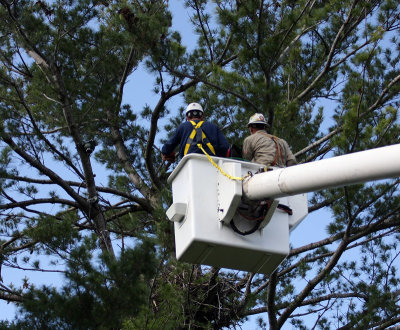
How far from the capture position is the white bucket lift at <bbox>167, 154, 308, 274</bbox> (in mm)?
5500

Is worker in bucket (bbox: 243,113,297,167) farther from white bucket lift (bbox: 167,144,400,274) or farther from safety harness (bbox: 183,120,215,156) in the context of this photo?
white bucket lift (bbox: 167,144,400,274)

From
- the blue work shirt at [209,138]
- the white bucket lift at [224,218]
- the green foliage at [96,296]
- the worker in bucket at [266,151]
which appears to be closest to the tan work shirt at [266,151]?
the worker in bucket at [266,151]

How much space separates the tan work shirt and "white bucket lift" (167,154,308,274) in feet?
2.43

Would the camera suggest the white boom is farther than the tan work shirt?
No

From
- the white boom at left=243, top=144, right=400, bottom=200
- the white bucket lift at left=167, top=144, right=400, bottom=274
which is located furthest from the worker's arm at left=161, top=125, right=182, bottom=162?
the white boom at left=243, top=144, right=400, bottom=200

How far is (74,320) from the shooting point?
265 inches

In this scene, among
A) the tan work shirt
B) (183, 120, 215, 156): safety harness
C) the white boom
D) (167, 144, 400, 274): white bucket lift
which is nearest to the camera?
the white boom

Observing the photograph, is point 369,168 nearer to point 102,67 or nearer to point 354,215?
point 354,215

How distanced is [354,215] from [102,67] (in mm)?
3639

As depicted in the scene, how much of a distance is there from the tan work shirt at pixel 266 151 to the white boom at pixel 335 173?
5.38 feet

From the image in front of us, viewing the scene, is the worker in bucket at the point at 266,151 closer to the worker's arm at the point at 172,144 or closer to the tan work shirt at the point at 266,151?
the tan work shirt at the point at 266,151

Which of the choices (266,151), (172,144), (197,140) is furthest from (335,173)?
(172,144)

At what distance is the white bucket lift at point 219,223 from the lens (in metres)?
5.50

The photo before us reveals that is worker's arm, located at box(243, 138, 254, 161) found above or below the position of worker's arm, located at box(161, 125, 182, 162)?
below
